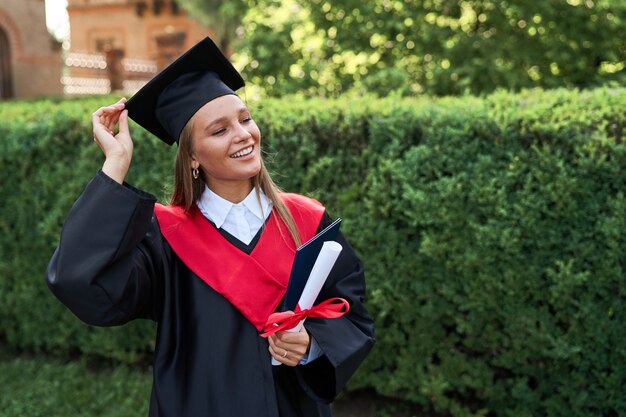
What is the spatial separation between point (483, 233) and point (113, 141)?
6.35ft

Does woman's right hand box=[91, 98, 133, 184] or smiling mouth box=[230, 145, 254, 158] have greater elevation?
woman's right hand box=[91, 98, 133, 184]

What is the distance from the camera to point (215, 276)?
6.50 ft

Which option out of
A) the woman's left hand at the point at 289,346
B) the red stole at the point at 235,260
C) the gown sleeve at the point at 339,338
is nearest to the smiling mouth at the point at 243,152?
the red stole at the point at 235,260

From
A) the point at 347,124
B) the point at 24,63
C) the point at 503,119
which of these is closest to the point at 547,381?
the point at 503,119

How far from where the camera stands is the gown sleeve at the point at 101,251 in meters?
1.73

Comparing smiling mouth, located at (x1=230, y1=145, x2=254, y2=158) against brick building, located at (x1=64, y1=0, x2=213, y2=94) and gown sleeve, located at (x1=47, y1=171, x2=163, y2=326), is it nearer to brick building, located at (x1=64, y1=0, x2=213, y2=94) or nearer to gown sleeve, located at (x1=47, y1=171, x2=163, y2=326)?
gown sleeve, located at (x1=47, y1=171, x2=163, y2=326)

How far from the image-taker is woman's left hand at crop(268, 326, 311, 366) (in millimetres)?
1878

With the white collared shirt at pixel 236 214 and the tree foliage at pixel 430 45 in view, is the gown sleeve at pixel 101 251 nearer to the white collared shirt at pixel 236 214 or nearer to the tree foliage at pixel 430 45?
the white collared shirt at pixel 236 214

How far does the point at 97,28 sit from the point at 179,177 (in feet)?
96.3

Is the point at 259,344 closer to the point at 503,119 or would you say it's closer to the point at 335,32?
the point at 503,119

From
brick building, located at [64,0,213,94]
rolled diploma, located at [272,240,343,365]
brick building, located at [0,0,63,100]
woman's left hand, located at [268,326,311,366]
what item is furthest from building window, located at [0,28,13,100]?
rolled diploma, located at [272,240,343,365]

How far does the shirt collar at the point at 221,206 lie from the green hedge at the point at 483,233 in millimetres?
1322

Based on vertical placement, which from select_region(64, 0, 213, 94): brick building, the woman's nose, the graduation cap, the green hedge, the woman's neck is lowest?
select_region(64, 0, 213, 94): brick building

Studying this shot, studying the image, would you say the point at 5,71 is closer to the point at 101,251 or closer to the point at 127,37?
the point at 127,37
